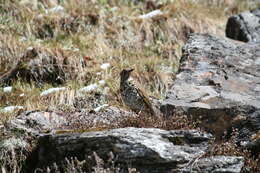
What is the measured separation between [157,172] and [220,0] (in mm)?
8736

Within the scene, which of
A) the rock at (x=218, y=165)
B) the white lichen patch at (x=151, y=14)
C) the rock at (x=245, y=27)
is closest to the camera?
the rock at (x=218, y=165)

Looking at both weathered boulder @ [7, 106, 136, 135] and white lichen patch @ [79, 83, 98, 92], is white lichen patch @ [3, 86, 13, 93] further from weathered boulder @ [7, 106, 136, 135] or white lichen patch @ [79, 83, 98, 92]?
weathered boulder @ [7, 106, 136, 135]

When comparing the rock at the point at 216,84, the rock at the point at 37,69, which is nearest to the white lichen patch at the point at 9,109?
the rock at the point at 37,69

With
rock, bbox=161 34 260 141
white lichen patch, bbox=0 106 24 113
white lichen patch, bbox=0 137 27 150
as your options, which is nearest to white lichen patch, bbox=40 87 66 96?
white lichen patch, bbox=0 106 24 113

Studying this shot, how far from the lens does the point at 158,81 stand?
923 centimetres

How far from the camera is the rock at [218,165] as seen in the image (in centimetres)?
488

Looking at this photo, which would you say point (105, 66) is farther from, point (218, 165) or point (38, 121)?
point (218, 165)

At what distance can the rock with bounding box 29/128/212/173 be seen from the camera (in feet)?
16.2

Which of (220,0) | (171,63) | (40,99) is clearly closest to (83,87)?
(40,99)

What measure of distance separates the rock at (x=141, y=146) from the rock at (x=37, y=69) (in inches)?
150

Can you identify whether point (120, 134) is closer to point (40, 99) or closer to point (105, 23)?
point (40, 99)

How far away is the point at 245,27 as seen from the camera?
10117 millimetres

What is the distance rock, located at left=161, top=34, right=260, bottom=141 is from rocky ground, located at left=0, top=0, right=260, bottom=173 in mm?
13

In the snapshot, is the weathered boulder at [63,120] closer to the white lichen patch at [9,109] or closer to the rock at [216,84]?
the rock at [216,84]
